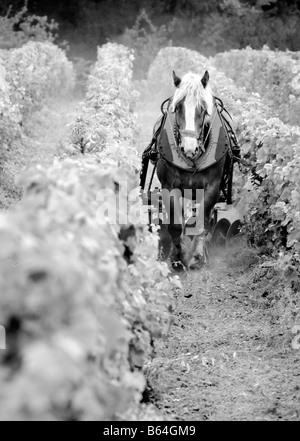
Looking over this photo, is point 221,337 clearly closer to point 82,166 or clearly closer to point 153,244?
point 153,244

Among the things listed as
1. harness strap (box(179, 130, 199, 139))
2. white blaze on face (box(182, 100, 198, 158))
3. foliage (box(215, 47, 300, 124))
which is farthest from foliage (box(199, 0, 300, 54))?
harness strap (box(179, 130, 199, 139))

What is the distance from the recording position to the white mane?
7836 mm

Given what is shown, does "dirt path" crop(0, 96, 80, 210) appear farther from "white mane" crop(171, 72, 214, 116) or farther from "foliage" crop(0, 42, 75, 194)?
"white mane" crop(171, 72, 214, 116)

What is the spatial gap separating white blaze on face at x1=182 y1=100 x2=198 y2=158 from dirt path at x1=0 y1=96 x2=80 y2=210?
78.4 inches

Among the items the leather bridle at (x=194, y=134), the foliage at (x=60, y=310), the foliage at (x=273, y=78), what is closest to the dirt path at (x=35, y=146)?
the leather bridle at (x=194, y=134)

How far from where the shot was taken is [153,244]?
202 inches

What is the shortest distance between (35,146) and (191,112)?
8782mm

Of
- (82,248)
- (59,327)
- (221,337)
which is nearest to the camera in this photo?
(59,327)

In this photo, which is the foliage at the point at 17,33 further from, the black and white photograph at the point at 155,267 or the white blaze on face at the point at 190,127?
the white blaze on face at the point at 190,127

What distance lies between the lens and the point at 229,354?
246 inches

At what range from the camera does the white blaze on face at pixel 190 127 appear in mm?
7668

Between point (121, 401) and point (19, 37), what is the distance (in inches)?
1314

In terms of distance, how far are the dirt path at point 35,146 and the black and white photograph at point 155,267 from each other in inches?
2.8
